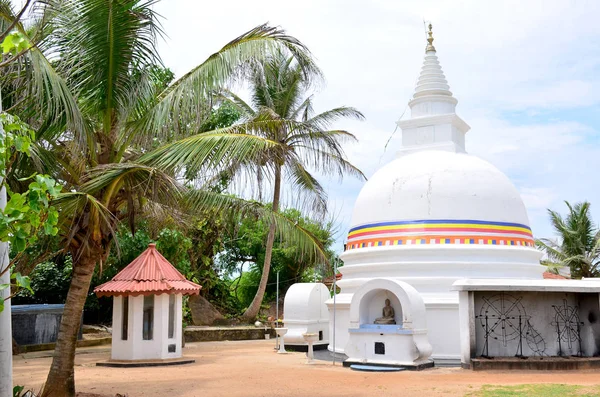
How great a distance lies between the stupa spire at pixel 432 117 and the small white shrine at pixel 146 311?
9.22m

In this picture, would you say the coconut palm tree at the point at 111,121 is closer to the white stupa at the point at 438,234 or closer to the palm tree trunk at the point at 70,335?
the palm tree trunk at the point at 70,335

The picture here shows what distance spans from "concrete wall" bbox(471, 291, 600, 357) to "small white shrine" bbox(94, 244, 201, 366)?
7.97 metres

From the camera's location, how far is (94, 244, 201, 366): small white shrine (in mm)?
16547

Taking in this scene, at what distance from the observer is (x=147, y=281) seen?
16828mm

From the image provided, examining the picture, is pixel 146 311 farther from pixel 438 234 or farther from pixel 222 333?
pixel 222 333

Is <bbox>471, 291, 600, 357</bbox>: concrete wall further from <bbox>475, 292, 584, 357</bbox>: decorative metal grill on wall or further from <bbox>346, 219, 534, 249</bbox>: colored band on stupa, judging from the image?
<bbox>346, 219, 534, 249</bbox>: colored band on stupa

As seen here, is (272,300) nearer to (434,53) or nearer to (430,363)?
(434,53)

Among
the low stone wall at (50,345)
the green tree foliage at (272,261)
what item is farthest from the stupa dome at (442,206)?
the green tree foliage at (272,261)

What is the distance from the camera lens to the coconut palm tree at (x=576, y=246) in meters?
33.0

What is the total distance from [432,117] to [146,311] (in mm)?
11317

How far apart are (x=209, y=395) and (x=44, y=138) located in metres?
5.36

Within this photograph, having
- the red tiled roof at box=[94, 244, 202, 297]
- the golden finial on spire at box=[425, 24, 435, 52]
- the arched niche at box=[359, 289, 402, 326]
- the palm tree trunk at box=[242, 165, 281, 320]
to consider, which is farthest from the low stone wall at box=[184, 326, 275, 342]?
the golden finial on spire at box=[425, 24, 435, 52]

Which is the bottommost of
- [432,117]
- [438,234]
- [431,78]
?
[438,234]

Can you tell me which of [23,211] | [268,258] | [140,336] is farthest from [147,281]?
[23,211]
